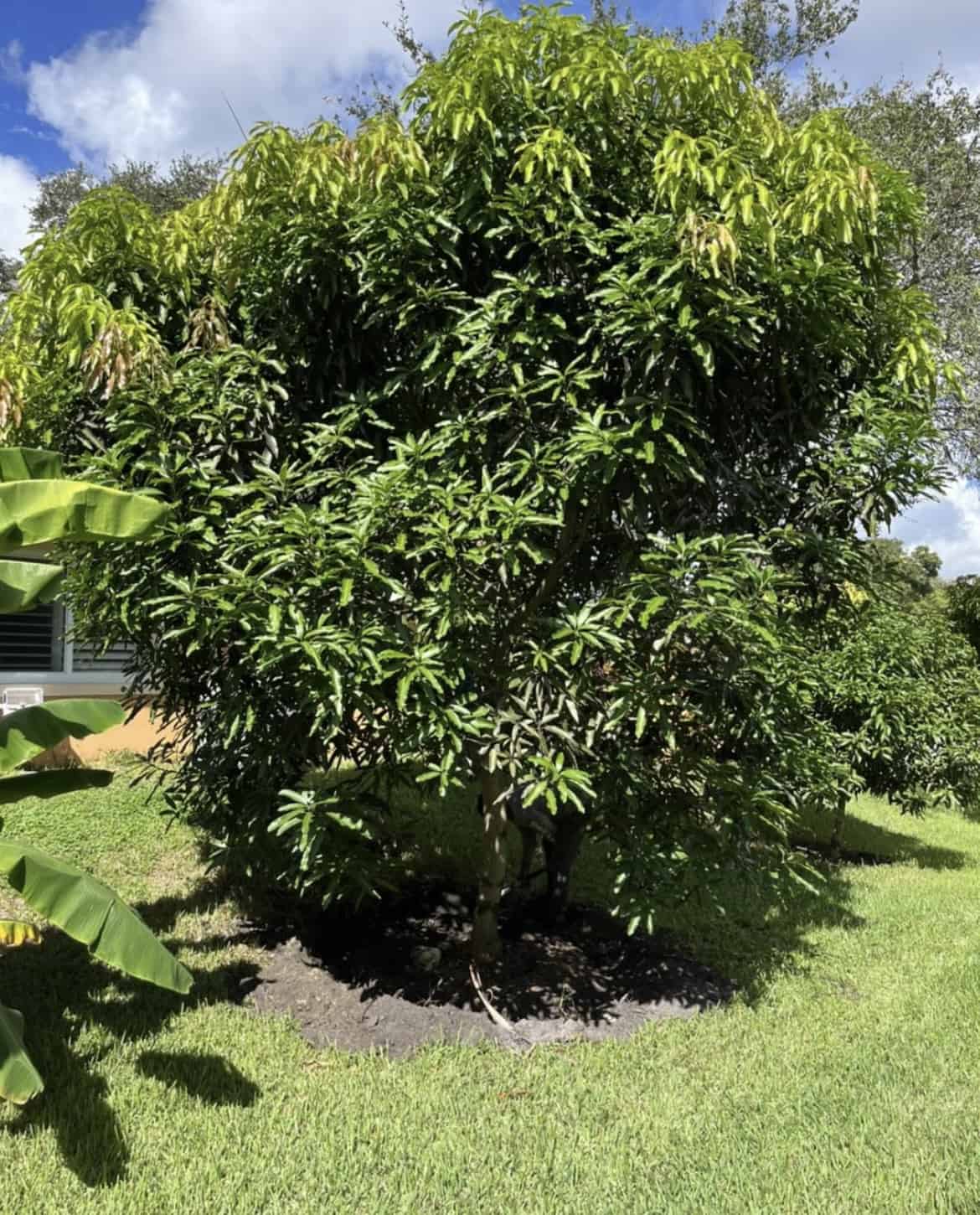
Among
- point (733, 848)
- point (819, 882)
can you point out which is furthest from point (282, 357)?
point (819, 882)

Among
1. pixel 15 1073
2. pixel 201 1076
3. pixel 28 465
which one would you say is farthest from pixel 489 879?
pixel 28 465

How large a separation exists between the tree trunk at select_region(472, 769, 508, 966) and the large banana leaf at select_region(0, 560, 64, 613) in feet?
8.10

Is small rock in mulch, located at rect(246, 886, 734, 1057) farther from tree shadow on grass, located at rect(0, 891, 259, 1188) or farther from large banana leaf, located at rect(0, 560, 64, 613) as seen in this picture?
large banana leaf, located at rect(0, 560, 64, 613)

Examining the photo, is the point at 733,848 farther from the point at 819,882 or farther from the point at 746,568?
the point at 819,882

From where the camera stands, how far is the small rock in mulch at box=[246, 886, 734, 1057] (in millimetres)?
4883

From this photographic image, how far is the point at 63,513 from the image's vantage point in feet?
11.6

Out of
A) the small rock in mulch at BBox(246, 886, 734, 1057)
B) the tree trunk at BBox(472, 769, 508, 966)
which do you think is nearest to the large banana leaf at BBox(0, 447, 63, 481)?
the tree trunk at BBox(472, 769, 508, 966)

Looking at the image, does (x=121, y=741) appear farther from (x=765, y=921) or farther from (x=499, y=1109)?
(x=499, y=1109)

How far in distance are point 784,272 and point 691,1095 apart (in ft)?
12.0

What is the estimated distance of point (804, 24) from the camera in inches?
584

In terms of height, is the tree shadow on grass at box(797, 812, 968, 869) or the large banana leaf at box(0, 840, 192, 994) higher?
the large banana leaf at box(0, 840, 192, 994)

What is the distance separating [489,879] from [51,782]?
2425 millimetres

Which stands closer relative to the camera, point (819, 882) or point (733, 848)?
point (733, 848)

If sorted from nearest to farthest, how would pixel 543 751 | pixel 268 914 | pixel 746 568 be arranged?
1. pixel 746 568
2. pixel 543 751
3. pixel 268 914
